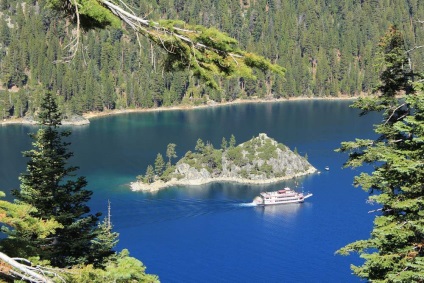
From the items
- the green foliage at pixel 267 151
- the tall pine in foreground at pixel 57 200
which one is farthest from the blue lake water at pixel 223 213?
the tall pine in foreground at pixel 57 200

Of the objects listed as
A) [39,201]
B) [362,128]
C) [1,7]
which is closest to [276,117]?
[362,128]

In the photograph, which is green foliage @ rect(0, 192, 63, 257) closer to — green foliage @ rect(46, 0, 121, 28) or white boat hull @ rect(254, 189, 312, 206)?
green foliage @ rect(46, 0, 121, 28)

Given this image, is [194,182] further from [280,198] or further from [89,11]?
[89,11]

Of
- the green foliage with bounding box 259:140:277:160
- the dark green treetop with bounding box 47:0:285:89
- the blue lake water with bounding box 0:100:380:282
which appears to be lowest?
the blue lake water with bounding box 0:100:380:282

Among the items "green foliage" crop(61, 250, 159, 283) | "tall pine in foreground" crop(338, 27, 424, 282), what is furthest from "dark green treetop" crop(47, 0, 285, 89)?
"tall pine in foreground" crop(338, 27, 424, 282)

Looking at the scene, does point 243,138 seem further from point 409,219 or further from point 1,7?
point 1,7

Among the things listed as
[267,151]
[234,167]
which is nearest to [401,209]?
[234,167]
